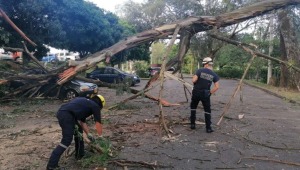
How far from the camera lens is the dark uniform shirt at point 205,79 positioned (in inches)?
320

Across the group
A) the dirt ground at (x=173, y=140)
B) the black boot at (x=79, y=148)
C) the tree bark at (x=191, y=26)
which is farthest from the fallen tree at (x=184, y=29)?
the black boot at (x=79, y=148)

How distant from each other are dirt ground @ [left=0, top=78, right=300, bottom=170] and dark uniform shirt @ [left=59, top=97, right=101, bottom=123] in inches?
33.7

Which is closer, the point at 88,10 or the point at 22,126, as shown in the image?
the point at 22,126

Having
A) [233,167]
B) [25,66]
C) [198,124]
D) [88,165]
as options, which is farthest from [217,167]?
[25,66]

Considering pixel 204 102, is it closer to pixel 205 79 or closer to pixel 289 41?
pixel 205 79

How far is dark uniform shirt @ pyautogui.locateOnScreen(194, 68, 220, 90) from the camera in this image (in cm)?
812

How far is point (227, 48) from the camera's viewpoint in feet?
119

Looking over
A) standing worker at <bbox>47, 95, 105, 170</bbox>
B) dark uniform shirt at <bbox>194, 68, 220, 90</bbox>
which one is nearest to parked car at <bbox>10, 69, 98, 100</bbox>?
dark uniform shirt at <bbox>194, 68, 220, 90</bbox>

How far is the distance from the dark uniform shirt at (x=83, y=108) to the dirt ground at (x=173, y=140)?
0.86 m

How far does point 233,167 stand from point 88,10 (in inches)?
675

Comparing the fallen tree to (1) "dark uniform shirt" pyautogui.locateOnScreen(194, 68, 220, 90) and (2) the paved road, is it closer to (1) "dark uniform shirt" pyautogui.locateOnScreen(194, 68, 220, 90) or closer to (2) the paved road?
(2) the paved road

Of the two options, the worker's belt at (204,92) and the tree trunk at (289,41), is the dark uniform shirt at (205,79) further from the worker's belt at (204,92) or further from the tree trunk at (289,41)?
the tree trunk at (289,41)

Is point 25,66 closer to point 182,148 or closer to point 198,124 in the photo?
point 198,124

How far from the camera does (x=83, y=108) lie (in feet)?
18.0
